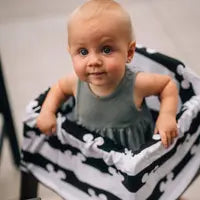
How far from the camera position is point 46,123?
0.83 metres

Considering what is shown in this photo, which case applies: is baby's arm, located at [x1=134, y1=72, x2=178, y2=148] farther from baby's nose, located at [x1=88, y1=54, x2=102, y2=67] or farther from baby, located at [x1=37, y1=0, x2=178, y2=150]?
baby's nose, located at [x1=88, y1=54, x2=102, y2=67]

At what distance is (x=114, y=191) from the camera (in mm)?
790

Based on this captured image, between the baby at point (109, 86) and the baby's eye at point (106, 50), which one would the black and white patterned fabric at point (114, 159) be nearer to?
the baby at point (109, 86)

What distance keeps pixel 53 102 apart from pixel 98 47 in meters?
0.18

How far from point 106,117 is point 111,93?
0.05m

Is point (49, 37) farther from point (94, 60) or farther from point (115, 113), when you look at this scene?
point (94, 60)

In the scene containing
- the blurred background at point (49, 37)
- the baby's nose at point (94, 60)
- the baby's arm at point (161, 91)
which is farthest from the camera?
the blurred background at point (49, 37)

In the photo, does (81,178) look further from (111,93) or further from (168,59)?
(168,59)

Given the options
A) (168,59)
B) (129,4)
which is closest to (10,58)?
(129,4)

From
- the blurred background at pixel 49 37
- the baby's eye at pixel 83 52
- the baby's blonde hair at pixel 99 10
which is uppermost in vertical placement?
the baby's blonde hair at pixel 99 10

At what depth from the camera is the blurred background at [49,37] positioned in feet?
5.27

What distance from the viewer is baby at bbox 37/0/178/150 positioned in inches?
30.0

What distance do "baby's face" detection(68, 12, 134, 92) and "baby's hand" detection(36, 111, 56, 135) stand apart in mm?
110

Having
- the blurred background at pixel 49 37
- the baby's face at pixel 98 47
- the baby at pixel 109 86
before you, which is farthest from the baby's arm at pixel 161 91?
the blurred background at pixel 49 37
